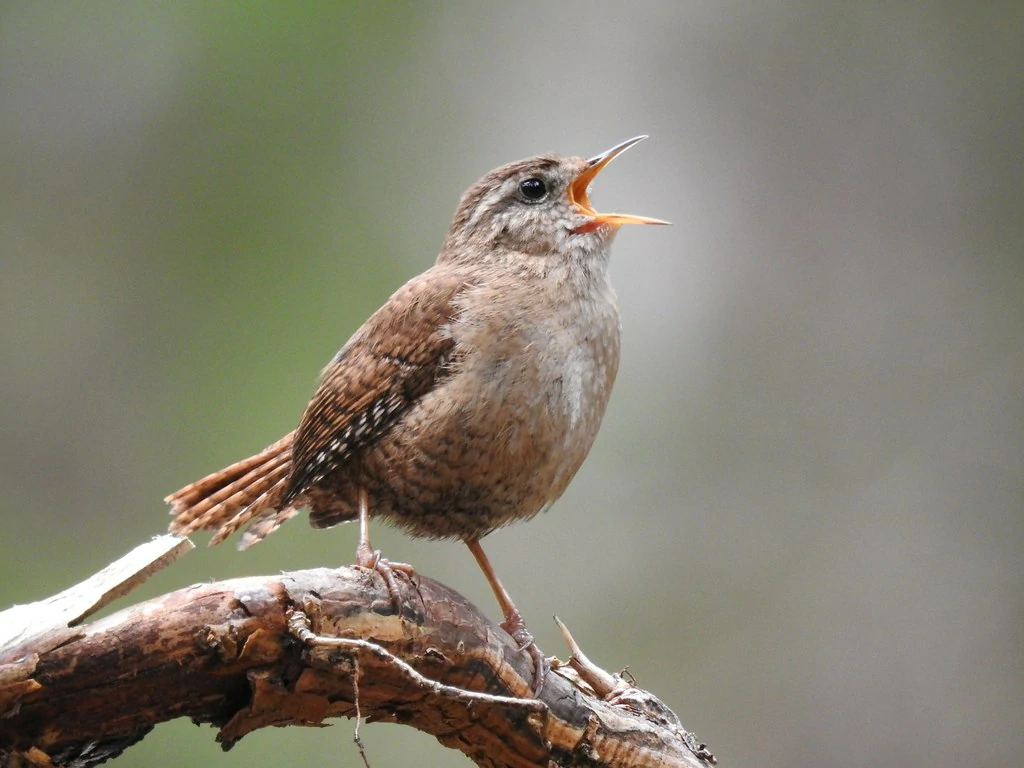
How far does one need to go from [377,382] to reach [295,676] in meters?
0.89

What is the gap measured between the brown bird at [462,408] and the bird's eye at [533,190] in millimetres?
73

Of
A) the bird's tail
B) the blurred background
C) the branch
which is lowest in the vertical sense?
the branch

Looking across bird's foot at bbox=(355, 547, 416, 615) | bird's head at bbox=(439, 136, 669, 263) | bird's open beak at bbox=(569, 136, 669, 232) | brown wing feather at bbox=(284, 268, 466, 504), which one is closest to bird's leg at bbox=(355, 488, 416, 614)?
bird's foot at bbox=(355, 547, 416, 615)

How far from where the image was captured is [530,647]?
273 centimetres

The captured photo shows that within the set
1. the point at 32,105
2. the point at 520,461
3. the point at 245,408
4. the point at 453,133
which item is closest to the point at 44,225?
the point at 32,105

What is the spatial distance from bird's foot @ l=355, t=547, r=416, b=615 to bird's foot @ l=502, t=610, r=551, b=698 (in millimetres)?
379

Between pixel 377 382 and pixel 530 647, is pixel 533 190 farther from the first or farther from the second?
pixel 530 647

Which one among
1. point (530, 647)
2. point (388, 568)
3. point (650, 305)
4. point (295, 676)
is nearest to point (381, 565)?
point (388, 568)

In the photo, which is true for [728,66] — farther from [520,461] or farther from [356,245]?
[520,461]

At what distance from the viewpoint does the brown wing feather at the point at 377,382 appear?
291 cm

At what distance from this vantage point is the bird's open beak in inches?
128

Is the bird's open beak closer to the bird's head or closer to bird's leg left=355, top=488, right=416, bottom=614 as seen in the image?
the bird's head

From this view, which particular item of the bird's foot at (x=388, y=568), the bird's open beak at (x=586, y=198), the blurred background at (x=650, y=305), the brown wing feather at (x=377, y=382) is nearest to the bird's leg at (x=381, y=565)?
the bird's foot at (x=388, y=568)

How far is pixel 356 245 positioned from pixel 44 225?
1.50m
